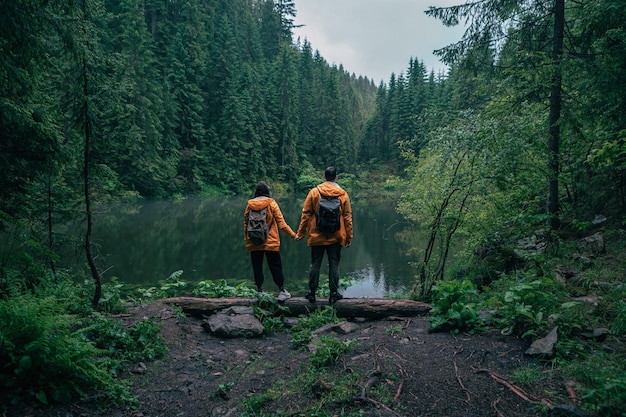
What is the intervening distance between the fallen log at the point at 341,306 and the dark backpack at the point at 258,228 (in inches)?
35.3

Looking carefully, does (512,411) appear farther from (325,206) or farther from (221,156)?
(221,156)

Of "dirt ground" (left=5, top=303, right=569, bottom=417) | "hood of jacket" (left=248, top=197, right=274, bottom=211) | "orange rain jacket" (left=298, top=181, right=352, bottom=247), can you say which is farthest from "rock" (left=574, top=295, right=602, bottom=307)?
"hood of jacket" (left=248, top=197, right=274, bottom=211)

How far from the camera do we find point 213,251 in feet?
51.6

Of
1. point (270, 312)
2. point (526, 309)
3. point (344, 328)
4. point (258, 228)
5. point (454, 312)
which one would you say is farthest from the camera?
point (258, 228)

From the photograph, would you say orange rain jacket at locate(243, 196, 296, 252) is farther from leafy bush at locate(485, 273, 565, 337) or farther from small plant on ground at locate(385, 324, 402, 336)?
leafy bush at locate(485, 273, 565, 337)

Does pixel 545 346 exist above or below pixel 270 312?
above

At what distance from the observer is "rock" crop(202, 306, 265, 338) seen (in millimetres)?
4693

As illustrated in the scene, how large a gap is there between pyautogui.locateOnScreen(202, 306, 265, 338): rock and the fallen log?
1.00ft

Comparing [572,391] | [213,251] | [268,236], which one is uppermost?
[268,236]

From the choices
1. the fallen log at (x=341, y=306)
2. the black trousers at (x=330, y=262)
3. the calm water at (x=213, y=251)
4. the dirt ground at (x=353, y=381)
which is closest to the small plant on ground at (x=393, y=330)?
the dirt ground at (x=353, y=381)

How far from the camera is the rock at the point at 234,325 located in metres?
4.69

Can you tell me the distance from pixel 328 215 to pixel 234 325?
6.19 ft

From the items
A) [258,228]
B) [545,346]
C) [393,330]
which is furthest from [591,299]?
[258,228]

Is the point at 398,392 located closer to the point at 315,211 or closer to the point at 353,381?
the point at 353,381
